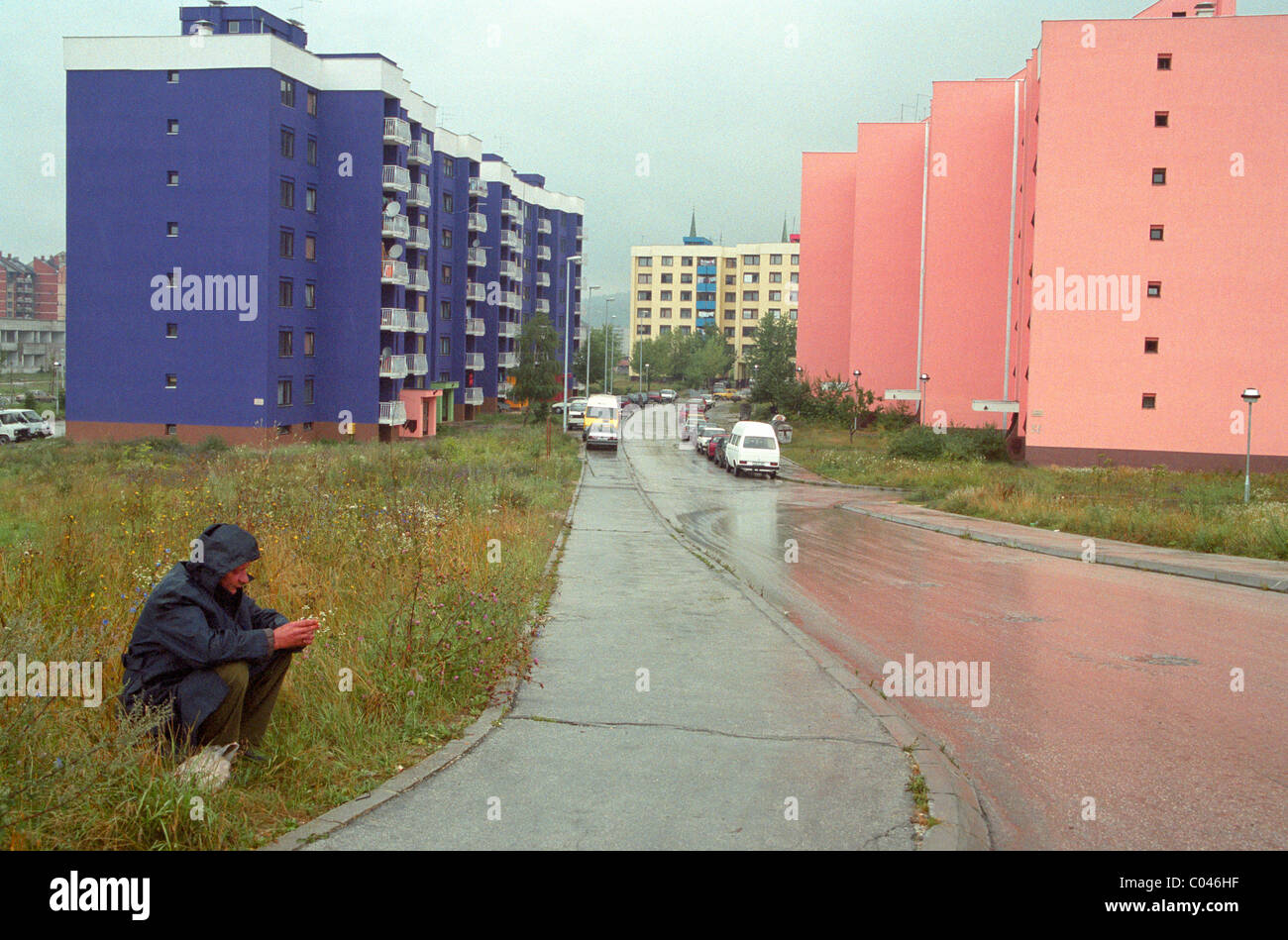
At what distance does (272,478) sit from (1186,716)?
11894mm

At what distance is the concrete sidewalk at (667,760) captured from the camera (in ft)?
16.3

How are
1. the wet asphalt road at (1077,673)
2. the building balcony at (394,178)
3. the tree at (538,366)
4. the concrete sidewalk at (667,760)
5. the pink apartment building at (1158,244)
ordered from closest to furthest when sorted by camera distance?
the concrete sidewalk at (667,760), the wet asphalt road at (1077,673), the pink apartment building at (1158,244), the building balcony at (394,178), the tree at (538,366)

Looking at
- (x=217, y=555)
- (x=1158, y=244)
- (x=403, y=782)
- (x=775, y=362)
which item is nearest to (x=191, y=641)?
(x=217, y=555)

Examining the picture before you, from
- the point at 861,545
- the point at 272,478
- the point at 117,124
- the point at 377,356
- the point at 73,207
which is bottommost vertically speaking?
the point at 861,545

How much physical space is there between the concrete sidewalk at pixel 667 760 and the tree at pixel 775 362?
59640mm

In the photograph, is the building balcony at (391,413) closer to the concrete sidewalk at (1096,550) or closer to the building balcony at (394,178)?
the building balcony at (394,178)

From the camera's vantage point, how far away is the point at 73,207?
48219mm

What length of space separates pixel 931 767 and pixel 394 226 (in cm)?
5322

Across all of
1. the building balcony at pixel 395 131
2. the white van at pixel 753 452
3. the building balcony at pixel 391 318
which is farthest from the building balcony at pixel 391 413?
the white van at pixel 753 452

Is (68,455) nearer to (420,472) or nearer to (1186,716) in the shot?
(420,472)

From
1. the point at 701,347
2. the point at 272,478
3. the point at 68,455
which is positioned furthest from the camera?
the point at 701,347

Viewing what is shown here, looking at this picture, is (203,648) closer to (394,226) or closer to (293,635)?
(293,635)

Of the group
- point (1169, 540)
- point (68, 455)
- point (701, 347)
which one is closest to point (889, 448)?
point (1169, 540)

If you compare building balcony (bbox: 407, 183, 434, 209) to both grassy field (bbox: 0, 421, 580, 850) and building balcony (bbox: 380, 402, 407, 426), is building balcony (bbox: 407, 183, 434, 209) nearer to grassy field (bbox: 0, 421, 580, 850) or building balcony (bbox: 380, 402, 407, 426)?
building balcony (bbox: 380, 402, 407, 426)
